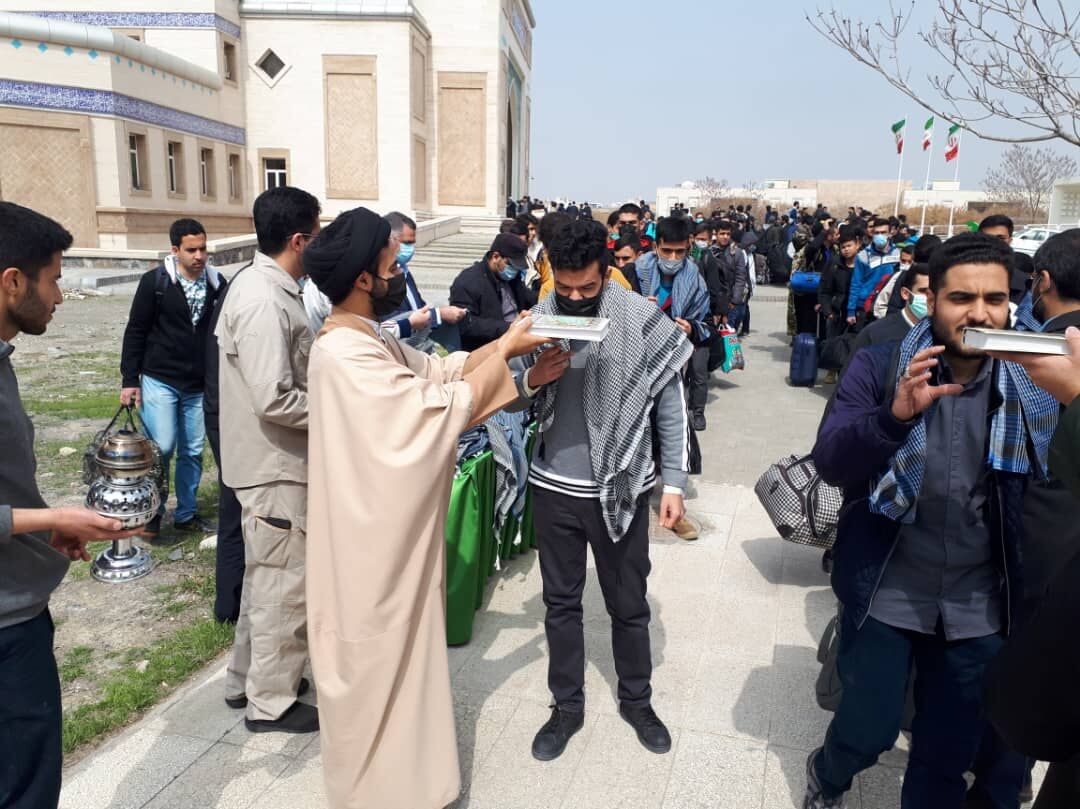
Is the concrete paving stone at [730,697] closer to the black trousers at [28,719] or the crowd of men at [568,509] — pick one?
the crowd of men at [568,509]

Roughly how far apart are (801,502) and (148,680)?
3165mm

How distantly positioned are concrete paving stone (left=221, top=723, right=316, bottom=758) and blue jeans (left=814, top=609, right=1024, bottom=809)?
192 centimetres

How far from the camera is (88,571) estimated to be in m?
4.72

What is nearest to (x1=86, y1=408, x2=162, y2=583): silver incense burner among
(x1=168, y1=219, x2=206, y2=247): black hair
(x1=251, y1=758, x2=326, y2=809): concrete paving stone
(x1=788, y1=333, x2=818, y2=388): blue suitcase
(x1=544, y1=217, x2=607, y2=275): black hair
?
(x1=251, y1=758, x2=326, y2=809): concrete paving stone

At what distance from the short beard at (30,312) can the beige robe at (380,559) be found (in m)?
0.70

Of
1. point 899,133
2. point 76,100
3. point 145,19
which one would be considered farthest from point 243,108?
point 899,133

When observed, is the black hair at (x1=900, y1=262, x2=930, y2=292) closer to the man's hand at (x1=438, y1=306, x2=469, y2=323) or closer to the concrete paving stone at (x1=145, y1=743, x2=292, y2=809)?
the man's hand at (x1=438, y1=306, x2=469, y2=323)

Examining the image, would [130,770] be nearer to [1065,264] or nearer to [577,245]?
[577,245]

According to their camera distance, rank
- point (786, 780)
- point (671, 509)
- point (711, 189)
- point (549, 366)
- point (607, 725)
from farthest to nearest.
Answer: point (711, 189), point (607, 725), point (671, 509), point (786, 780), point (549, 366)

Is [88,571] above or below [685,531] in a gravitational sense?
below

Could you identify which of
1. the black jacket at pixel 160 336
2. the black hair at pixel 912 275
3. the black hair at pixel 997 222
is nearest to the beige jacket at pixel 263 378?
the black jacket at pixel 160 336

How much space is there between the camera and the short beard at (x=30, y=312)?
6.47 feet

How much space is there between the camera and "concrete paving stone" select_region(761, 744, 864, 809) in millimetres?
2811

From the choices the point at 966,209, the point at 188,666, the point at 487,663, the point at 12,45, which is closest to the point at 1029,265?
the point at 487,663
